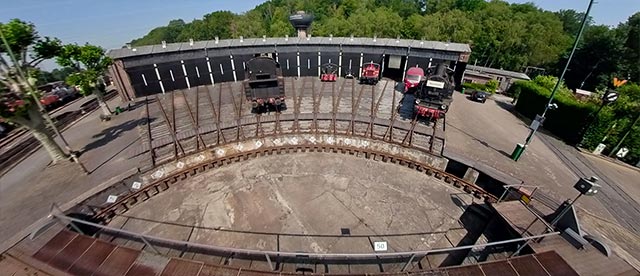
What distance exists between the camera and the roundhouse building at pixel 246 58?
26.0m

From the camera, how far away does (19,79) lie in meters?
12.9

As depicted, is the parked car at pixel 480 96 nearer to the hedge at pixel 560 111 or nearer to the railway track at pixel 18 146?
the hedge at pixel 560 111

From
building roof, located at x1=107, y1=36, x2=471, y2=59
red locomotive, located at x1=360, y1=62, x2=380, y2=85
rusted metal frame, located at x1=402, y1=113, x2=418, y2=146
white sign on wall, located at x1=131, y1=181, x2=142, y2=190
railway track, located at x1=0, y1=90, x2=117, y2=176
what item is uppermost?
building roof, located at x1=107, y1=36, x2=471, y2=59

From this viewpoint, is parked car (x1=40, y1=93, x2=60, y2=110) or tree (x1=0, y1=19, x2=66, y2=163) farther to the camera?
parked car (x1=40, y1=93, x2=60, y2=110)

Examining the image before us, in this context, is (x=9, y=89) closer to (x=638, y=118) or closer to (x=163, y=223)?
(x=163, y=223)

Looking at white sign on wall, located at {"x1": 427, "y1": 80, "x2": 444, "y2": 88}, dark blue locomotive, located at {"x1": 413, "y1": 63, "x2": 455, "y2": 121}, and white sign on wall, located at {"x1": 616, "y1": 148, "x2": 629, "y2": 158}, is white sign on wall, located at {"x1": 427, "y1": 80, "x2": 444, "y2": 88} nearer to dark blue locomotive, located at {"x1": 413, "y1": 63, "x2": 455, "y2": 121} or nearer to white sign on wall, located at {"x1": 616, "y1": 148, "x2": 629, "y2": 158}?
dark blue locomotive, located at {"x1": 413, "y1": 63, "x2": 455, "y2": 121}

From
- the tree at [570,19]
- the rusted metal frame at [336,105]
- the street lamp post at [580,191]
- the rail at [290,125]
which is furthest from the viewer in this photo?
the tree at [570,19]

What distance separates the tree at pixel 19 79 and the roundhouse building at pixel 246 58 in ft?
40.2

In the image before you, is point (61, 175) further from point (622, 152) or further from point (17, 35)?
point (622, 152)

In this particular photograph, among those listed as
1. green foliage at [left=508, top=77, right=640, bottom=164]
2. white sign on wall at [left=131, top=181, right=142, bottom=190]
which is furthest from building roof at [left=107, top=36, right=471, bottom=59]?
white sign on wall at [left=131, top=181, right=142, bottom=190]

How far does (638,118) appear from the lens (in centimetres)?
1628

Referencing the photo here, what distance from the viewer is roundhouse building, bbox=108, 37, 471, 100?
85.4ft

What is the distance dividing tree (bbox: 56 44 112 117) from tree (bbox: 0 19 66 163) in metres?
3.67

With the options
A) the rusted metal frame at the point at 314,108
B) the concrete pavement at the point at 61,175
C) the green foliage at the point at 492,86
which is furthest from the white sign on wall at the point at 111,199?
the green foliage at the point at 492,86
